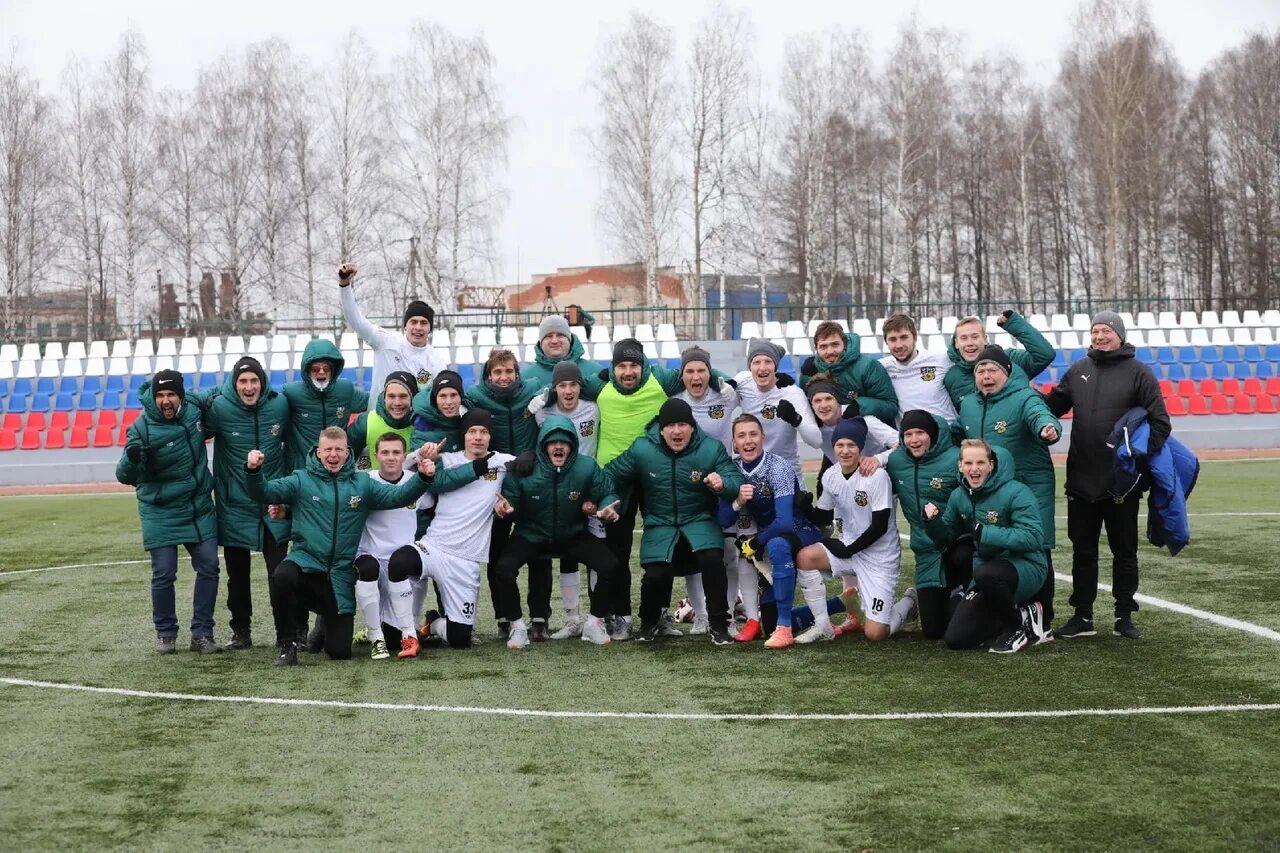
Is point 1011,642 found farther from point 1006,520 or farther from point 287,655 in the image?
point 287,655

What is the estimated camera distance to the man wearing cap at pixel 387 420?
28.6ft

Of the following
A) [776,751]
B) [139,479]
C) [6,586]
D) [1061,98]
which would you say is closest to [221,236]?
[1061,98]

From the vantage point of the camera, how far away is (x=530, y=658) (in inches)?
319

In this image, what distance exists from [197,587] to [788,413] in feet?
11.8

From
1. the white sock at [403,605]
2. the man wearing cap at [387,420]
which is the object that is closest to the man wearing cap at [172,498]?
the man wearing cap at [387,420]

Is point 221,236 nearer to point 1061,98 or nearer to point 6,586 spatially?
point 1061,98

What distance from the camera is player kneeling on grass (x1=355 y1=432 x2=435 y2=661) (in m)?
A: 8.25

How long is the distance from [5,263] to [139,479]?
36643 millimetres

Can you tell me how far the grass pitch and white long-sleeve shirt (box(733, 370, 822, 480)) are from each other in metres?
1.27

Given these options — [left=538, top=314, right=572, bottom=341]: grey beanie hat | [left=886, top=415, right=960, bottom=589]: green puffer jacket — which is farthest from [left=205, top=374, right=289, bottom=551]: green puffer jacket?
[left=886, top=415, right=960, bottom=589]: green puffer jacket

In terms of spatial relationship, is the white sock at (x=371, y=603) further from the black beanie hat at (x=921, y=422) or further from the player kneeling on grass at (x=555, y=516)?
the black beanie hat at (x=921, y=422)

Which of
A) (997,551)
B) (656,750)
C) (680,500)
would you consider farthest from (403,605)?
(997,551)

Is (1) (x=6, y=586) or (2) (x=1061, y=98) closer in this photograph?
(1) (x=6, y=586)

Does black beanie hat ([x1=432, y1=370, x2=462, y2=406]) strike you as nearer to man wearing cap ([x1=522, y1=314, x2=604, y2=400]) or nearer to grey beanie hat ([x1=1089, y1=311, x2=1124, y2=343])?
man wearing cap ([x1=522, y1=314, x2=604, y2=400])
